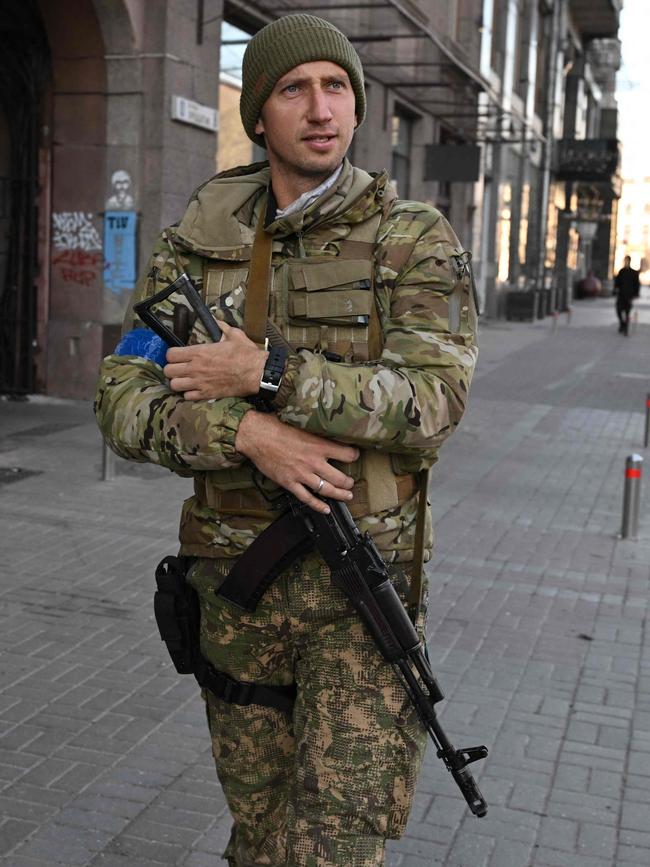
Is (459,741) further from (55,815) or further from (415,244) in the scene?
(415,244)

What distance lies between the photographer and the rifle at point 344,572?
2.32 m

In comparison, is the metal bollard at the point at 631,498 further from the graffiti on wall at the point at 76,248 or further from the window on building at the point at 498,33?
the window on building at the point at 498,33

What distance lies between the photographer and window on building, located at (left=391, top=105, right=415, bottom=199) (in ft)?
69.9

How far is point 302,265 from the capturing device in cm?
240

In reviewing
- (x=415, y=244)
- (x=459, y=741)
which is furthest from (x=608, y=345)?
(x=415, y=244)

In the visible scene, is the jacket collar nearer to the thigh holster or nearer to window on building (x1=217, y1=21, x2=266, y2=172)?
the thigh holster

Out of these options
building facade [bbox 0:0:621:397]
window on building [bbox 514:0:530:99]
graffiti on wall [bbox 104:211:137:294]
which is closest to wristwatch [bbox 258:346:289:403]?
building facade [bbox 0:0:621:397]

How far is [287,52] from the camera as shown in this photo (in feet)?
7.80

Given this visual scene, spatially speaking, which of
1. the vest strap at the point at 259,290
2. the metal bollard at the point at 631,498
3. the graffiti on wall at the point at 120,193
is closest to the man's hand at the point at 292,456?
the vest strap at the point at 259,290

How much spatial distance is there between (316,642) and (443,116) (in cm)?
2244

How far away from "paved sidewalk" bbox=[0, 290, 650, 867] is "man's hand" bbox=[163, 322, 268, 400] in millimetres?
1703


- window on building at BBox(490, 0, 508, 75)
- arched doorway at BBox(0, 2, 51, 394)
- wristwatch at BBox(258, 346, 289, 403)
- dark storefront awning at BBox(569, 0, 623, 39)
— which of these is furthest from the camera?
dark storefront awning at BBox(569, 0, 623, 39)

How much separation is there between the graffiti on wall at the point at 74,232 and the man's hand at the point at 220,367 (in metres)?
9.92

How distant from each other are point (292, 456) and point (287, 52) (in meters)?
0.83
